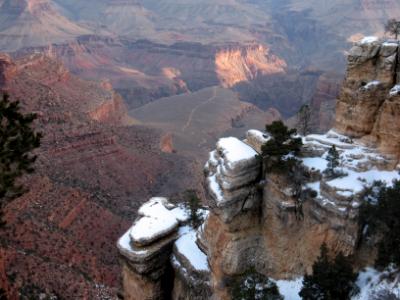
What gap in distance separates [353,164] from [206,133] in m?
87.8

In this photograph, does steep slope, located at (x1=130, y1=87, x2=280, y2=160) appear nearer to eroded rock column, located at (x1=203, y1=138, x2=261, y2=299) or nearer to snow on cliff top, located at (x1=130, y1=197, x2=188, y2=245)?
snow on cliff top, located at (x1=130, y1=197, x2=188, y2=245)

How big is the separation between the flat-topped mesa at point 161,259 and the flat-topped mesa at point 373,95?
10.2 metres

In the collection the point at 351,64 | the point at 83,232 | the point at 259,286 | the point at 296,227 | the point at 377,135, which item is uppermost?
the point at 351,64

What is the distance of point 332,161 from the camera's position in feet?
77.2

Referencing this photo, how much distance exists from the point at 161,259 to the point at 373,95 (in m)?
13.9

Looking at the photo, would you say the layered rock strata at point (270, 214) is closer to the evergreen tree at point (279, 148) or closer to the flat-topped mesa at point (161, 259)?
the flat-topped mesa at point (161, 259)

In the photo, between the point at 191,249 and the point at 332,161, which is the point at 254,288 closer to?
the point at 191,249

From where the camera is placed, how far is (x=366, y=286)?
21391mm

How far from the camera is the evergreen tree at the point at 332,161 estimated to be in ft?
76.4

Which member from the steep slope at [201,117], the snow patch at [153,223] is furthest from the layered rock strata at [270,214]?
the steep slope at [201,117]

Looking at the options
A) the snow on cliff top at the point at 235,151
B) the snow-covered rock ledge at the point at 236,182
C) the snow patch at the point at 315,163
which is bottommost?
the snow-covered rock ledge at the point at 236,182

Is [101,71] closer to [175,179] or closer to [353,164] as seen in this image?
[175,179]

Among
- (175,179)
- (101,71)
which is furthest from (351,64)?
(101,71)

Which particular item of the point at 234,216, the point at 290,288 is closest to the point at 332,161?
the point at 234,216
